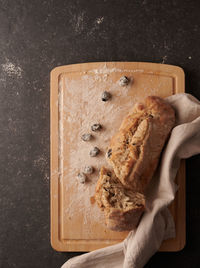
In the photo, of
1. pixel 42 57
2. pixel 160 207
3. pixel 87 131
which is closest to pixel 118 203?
pixel 160 207

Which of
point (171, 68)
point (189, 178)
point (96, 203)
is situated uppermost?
point (171, 68)

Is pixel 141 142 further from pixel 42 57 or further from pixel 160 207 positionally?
pixel 42 57

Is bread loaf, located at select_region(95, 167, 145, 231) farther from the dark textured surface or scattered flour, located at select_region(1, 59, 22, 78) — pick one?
scattered flour, located at select_region(1, 59, 22, 78)

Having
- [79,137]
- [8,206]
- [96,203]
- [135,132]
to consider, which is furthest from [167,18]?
[8,206]

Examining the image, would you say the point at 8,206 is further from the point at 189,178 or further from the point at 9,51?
the point at 189,178

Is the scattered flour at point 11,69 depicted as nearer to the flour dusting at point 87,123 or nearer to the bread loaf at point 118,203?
the flour dusting at point 87,123

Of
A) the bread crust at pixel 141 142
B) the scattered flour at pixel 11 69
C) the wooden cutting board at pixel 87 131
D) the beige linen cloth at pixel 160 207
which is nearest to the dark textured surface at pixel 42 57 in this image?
the scattered flour at pixel 11 69
